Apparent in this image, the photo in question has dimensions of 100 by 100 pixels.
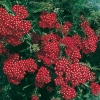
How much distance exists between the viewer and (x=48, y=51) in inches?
211

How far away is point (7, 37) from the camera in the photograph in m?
5.25

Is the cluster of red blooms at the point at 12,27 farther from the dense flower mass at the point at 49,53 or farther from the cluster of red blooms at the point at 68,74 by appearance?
the cluster of red blooms at the point at 68,74

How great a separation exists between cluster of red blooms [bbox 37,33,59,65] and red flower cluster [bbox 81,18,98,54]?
0.53m

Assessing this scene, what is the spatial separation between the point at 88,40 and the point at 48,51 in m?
0.78

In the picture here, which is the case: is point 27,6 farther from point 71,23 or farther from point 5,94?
point 5,94

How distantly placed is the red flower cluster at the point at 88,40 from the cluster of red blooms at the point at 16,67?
36.1 inches

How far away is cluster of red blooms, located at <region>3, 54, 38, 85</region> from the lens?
521cm

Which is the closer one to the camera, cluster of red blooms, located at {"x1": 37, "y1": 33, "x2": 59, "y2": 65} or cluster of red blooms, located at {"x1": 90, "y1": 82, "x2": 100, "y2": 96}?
cluster of red blooms, located at {"x1": 37, "y1": 33, "x2": 59, "y2": 65}

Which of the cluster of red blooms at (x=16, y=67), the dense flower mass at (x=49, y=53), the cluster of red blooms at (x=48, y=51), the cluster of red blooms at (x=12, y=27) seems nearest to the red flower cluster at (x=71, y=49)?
the dense flower mass at (x=49, y=53)

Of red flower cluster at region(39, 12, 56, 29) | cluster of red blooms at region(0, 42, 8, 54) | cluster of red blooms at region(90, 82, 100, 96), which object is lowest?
cluster of red blooms at region(90, 82, 100, 96)

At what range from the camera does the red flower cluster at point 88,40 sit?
A: 5707 millimetres

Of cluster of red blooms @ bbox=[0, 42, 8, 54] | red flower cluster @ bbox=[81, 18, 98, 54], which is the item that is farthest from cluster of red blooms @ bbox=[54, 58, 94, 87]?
cluster of red blooms @ bbox=[0, 42, 8, 54]

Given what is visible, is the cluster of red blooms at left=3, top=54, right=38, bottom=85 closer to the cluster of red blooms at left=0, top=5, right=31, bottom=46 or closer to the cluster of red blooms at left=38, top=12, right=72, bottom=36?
the cluster of red blooms at left=0, top=5, right=31, bottom=46

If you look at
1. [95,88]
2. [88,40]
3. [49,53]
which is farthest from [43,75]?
[95,88]
